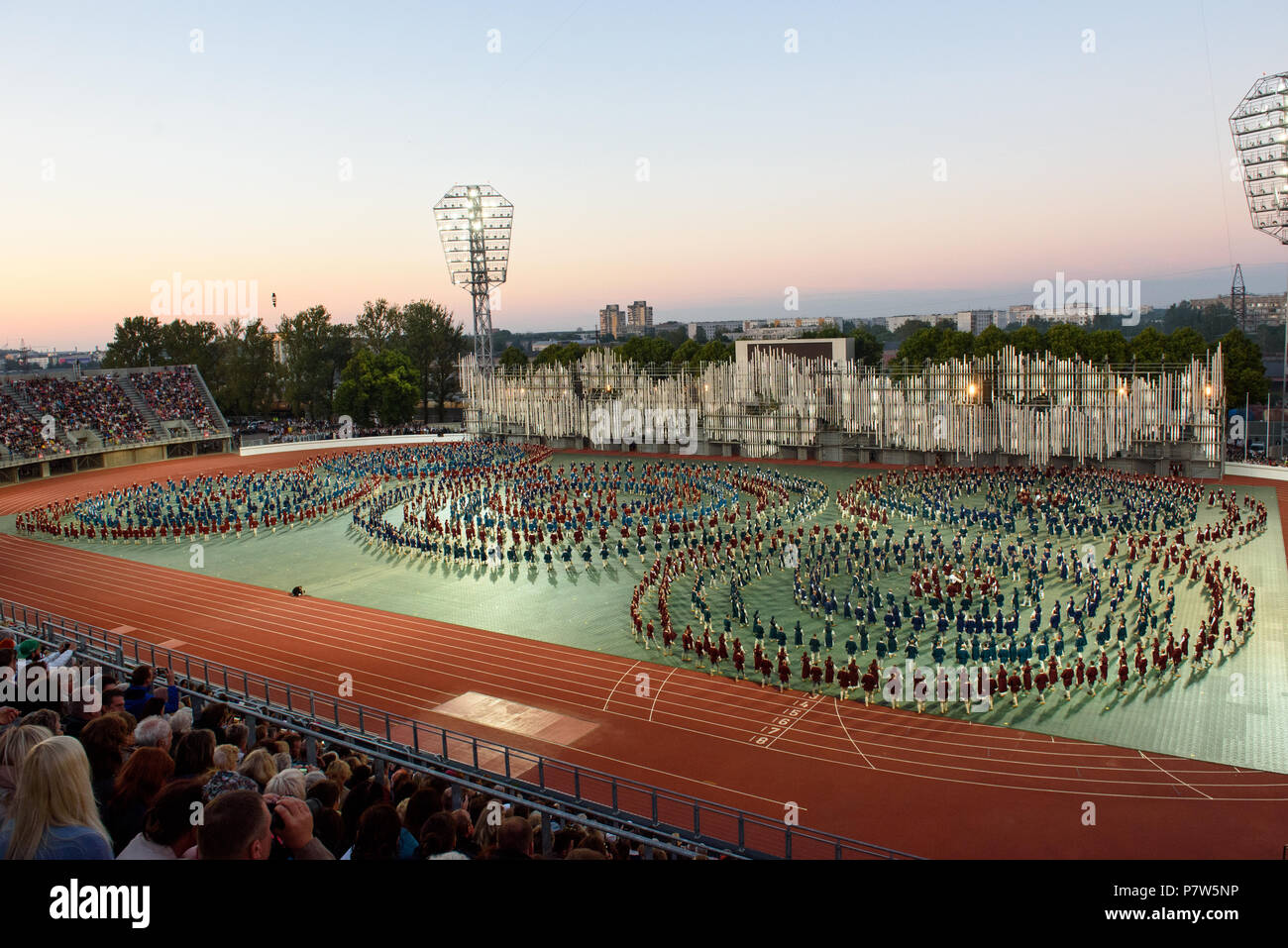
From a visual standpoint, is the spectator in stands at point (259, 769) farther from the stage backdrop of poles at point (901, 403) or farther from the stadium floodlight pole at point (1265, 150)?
the stadium floodlight pole at point (1265, 150)

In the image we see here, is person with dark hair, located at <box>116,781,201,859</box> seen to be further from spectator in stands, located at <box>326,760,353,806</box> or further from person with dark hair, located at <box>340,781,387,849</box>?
spectator in stands, located at <box>326,760,353,806</box>

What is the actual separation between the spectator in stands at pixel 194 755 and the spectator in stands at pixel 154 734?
32.4 inches

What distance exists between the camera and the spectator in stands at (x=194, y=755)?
670 cm

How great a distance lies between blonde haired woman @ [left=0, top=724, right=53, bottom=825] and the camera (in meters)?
5.22

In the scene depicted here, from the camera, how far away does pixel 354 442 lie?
2734 inches

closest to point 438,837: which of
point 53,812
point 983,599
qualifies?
point 53,812

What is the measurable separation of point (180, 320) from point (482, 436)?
3856 centimetres

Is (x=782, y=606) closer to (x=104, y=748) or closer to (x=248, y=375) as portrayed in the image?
(x=104, y=748)

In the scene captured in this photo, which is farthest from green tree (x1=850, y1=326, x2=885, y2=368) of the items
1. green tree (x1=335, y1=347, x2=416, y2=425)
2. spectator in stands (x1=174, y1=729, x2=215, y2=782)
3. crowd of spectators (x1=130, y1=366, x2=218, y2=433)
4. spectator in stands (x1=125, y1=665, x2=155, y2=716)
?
spectator in stands (x1=174, y1=729, x2=215, y2=782)

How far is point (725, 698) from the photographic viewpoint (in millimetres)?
19359

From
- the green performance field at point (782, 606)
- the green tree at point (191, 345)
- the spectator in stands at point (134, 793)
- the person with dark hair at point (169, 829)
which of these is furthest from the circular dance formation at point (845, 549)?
the green tree at point (191, 345)

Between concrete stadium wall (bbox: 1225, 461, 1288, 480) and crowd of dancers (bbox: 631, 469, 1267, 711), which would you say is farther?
concrete stadium wall (bbox: 1225, 461, 1288, 480)

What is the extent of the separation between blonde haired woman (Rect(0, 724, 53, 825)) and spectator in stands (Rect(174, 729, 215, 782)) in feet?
4.67
